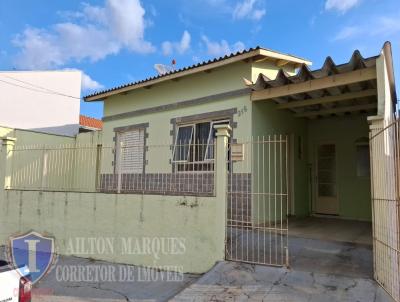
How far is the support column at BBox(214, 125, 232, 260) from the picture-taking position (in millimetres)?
6270

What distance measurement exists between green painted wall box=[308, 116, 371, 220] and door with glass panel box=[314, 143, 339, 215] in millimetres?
152

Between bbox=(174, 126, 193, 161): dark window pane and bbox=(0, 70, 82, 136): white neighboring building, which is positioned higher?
bbox=(0, 70, 82, 136): white neighboring building

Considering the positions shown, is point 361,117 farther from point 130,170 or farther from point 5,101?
point 5,101

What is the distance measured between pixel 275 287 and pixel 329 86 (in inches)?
167

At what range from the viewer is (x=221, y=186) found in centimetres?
636

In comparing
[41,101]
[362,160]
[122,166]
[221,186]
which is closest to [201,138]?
[122,166]

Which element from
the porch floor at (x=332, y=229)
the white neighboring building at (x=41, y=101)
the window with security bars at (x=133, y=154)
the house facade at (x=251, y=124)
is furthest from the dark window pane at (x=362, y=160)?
the white neighboring building at (x=41, y=101)

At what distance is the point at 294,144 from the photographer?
10375mm

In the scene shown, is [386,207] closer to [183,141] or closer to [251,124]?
[251,124]

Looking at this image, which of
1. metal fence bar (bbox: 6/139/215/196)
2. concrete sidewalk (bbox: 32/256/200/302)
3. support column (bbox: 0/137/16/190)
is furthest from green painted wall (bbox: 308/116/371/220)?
support column (bbox: 0/137/16/190)

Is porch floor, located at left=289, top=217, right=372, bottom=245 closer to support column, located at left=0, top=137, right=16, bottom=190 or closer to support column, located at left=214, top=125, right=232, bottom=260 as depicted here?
support column, located at left=214, top=125, right=232, bottom=260

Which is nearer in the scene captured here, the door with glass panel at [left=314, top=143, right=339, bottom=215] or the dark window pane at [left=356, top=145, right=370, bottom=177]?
the dark window pane at [left=356, top=145, right=370, bottom=177]

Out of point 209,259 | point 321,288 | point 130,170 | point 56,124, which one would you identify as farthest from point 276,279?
point 56,124

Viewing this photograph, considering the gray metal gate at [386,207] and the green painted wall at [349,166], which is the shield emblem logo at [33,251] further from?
the green painted wall at [349,166]
